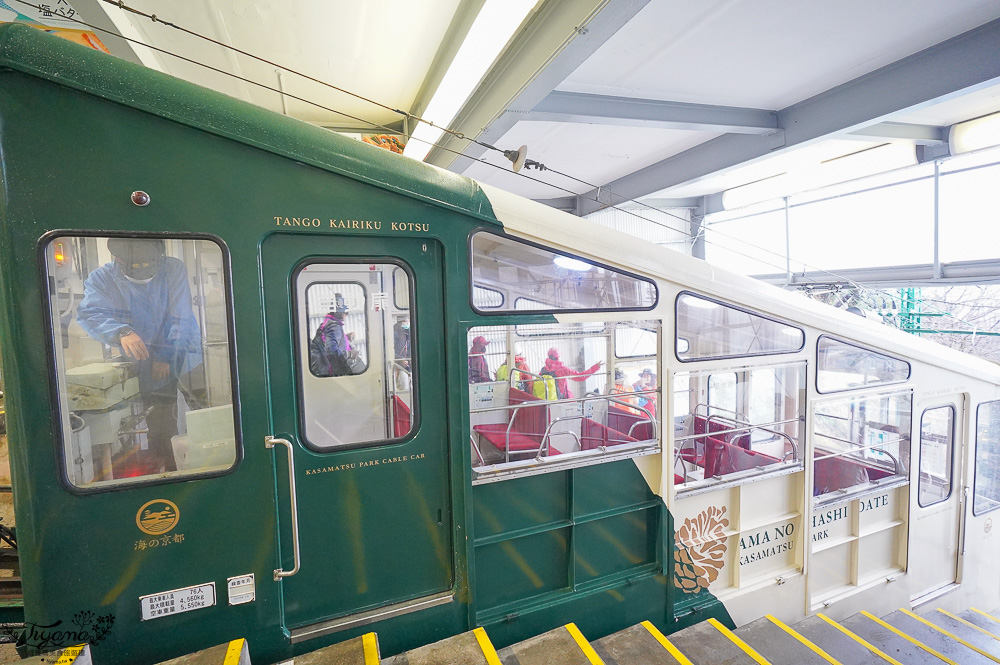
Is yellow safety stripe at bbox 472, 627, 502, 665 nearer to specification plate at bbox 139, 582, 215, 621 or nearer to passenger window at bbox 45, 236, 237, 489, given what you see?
specification plate at bbox 139, 582, 215, 621

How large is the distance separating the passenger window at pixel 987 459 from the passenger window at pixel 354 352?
5709mm

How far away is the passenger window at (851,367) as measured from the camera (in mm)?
3858

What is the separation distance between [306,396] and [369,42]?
3.17 m

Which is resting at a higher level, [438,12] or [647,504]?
[438,12]

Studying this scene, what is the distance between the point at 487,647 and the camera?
93.7 inches

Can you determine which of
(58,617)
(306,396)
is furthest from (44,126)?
(58,617)

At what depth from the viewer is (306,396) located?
240 centimetres

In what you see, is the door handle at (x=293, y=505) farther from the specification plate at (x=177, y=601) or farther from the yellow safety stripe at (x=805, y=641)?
the yellow safety stripe at (x=805, y=641)

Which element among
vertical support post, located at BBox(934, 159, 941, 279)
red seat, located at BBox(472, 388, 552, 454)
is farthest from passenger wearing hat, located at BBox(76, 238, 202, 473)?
vertical support post, located at BBox(934, 159, 941, 279)

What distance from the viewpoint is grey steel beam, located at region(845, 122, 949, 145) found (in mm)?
6891

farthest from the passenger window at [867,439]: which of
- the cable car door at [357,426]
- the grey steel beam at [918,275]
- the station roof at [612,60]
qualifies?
the grey steel beam at [918,275]

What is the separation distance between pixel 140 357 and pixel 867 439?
17.5 ft

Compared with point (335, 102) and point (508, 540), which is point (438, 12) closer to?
point (335, 102)

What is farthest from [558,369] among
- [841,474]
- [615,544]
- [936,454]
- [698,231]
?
[698,231]
